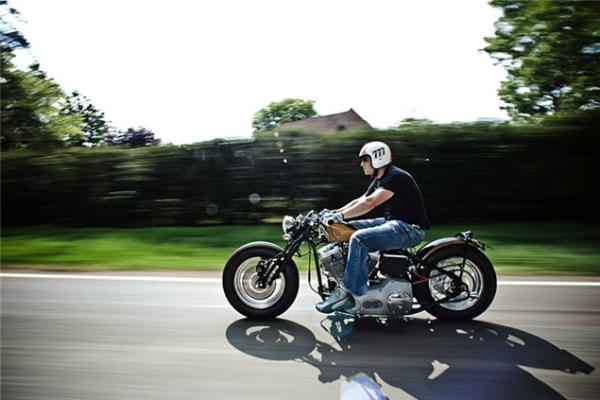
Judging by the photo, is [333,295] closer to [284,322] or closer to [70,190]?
[284,322]

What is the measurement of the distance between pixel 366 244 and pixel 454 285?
1.01 metres

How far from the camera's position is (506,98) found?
24.3 m

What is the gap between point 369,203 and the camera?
17.0 ft

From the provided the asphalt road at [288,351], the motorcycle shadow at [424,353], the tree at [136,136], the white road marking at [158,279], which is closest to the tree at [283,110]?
the tree at [136,136]

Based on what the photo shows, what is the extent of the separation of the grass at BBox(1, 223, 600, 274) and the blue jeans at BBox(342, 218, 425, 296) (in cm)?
315

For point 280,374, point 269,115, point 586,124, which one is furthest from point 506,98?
point 269,115

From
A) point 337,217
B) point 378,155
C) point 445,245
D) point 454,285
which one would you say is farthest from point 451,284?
point 378,155

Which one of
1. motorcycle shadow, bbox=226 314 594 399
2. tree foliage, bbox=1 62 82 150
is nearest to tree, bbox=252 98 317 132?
tree foliage, bbox=1 62 82 150

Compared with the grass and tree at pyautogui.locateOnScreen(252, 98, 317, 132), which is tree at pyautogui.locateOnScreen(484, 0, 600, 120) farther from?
tree at pyautogui.locateOnScreen(252, 98, 317, 132)

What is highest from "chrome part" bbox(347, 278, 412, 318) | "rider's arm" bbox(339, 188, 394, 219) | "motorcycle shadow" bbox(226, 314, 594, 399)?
"rider's arm" bbox(339, 188, 394, 219)

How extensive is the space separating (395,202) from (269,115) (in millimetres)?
74832

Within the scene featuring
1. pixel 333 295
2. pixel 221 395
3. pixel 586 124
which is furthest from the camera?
pixel 586 124

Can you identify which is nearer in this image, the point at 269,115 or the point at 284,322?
the point at 284,322

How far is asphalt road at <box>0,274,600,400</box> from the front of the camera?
156 inches
